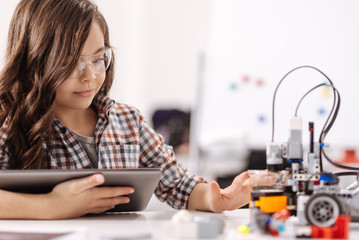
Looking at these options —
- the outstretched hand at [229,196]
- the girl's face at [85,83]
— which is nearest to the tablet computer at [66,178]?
the outstretched hand at [229,196]

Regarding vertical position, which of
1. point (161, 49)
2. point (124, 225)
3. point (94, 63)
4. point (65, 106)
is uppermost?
point (161, 49)

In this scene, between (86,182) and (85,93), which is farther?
(85,93)

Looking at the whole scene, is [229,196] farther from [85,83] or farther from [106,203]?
[85,83]

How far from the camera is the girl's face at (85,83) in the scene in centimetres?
119

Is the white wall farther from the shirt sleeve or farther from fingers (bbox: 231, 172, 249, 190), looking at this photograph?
fingers (bbox: 231, 172, 249, 190)

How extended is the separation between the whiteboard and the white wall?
3.95 ft

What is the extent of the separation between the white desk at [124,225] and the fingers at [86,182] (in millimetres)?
67

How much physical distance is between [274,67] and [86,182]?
2.06m

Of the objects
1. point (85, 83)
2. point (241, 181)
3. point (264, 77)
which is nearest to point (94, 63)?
point (85, 83)

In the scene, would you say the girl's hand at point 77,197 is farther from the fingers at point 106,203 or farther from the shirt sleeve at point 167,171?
the shirt sleeve at point 167,171

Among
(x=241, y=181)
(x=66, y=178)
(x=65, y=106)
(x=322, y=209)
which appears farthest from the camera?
(x=65, y=106)

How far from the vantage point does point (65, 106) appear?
4.32 ft

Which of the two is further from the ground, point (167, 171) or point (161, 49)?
point (161, 49)

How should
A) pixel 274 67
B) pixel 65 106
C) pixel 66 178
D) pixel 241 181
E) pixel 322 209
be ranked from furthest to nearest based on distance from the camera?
pixel 274 67
pixel 65 106
pixel 241 181
pixel 66 178
pixel 322 209
